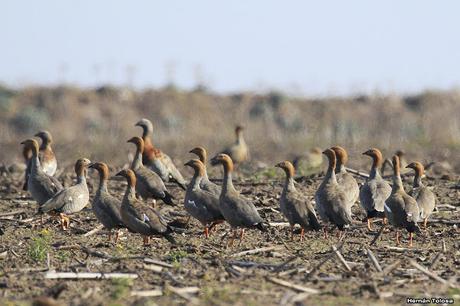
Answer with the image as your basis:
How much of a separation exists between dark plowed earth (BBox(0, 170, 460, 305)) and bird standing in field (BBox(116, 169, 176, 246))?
0.65 feet

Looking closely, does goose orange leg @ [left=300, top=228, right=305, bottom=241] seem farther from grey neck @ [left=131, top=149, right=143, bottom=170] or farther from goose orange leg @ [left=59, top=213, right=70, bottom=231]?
grey neck @ [left=131, top=149, right=143, bottom=170]

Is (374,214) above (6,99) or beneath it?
beneath

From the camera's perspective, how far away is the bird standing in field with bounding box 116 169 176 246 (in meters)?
12.7

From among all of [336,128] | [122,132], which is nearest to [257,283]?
[122,132]

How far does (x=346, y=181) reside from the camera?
1520cm

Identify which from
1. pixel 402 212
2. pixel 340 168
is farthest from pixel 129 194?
pixel 340 168

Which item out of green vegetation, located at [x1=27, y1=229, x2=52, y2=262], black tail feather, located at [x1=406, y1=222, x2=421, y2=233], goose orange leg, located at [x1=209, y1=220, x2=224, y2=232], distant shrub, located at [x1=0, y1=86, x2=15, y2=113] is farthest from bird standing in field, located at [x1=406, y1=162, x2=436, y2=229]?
distant shrub, located at [x1=0, y1=86, x2=15, y2=113]

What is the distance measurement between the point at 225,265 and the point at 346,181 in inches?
190

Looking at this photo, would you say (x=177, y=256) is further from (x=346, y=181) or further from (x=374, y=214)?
(x=346, y=181)

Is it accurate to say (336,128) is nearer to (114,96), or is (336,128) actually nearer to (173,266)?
(114,96)

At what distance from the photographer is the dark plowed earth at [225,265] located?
9.43 m

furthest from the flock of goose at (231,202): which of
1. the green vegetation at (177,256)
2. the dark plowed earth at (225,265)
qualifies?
the green vegetation at (177,256)

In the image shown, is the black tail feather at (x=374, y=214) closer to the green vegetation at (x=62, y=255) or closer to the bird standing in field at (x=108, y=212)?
the bird standing in field at (x=108, y=212)

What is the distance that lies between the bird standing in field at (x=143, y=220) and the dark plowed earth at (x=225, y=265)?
20cm
